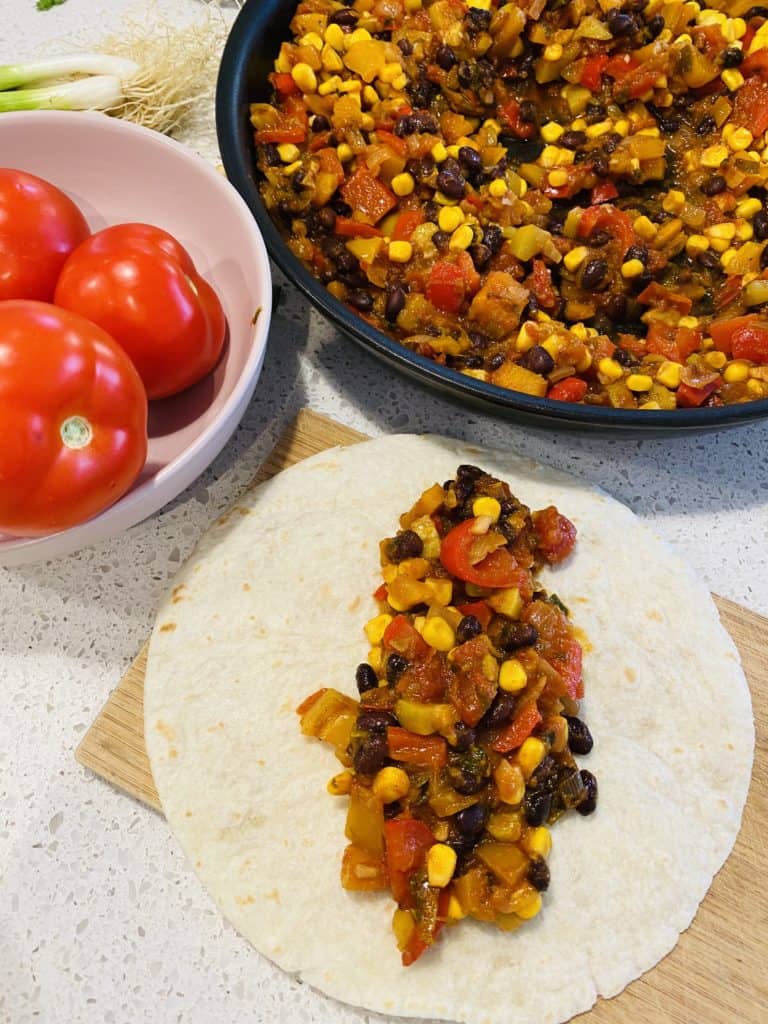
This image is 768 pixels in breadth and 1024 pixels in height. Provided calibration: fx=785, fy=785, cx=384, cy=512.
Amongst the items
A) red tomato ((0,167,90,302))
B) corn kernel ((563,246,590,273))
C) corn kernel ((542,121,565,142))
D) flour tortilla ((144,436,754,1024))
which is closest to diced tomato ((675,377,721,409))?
flour tortilla ((144,436,754,1024))

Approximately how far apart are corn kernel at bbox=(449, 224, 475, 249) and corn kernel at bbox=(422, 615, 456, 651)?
1.27 meters

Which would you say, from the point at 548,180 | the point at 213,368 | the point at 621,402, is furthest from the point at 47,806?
the point at 548,180

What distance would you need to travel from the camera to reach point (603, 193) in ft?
9.53

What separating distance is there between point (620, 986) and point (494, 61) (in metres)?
3.11

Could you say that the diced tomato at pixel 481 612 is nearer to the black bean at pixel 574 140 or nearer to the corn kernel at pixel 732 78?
the black bean at pixel 574 140

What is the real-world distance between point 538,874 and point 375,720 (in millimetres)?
536

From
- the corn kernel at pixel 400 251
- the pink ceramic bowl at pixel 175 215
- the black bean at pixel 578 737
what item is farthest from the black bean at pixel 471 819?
the corn kernel at pixel 400 251

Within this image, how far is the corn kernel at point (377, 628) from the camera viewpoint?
219 cm

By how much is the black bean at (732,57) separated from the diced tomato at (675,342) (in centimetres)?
115

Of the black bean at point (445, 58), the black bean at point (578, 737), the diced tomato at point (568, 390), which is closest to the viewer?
the black bean at point (578, 737)

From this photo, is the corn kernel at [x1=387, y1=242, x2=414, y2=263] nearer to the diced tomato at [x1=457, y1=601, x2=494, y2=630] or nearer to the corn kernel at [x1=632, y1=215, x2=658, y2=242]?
the corn kernel at [x1=632, y1=215, x2=658, y2=242]

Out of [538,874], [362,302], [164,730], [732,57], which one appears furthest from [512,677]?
[732,57]

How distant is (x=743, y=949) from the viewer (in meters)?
2.02

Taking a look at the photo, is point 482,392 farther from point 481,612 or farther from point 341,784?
point 341,784
